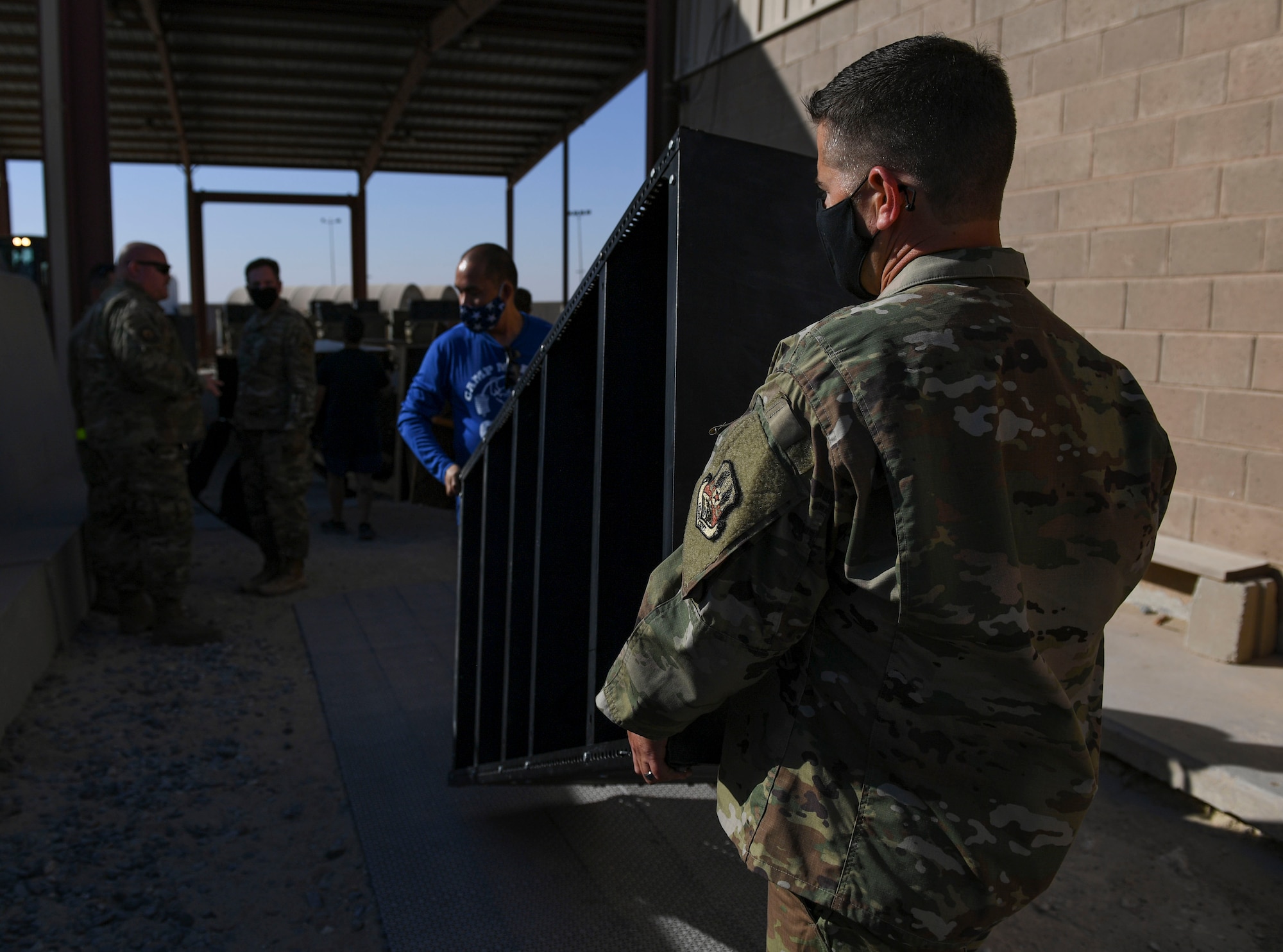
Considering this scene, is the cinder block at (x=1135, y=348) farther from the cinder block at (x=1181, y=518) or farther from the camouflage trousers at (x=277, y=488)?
the camouflage trousers at (x=277, y=488)

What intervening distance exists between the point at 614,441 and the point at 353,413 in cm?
529

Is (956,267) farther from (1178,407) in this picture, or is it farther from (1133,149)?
(1133,149)

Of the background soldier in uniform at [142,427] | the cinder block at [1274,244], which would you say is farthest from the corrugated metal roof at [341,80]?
the cinder block at [1274,244]

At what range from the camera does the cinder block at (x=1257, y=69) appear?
12.0ft

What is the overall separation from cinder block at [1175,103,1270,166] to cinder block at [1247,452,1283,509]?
1181mm

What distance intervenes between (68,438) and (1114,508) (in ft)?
24.9

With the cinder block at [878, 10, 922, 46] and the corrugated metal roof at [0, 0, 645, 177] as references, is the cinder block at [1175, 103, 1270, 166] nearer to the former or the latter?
the cinder block at [878, 10, 922, 46]

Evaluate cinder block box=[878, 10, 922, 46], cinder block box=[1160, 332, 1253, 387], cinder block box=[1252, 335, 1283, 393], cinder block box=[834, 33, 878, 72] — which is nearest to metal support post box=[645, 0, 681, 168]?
cinder block box=[834, 33, 878, 72]

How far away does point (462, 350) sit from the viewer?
3600 mm

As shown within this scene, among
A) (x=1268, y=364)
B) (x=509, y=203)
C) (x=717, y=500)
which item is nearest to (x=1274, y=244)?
(x=1268, y=364)

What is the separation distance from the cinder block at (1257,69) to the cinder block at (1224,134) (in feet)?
0.17

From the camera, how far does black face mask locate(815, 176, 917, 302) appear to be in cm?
121

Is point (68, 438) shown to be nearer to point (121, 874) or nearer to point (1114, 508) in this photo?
point (121, 874)

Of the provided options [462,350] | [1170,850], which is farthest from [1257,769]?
[462,350]
